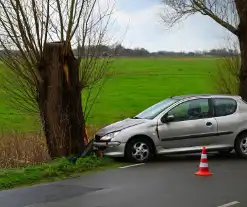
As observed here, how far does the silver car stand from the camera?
13.4m

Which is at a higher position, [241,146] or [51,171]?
[241,146]

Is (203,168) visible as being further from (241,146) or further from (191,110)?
(241,146)

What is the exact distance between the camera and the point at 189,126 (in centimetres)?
1373

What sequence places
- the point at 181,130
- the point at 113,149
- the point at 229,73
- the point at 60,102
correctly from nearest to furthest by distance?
the point at 113,149
the point at 181,130
the point at 60,102
the point at 229,73

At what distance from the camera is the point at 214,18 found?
21.8 m

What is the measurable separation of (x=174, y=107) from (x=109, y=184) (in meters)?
3.97

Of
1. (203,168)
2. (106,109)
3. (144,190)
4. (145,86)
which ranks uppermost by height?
(145,86)

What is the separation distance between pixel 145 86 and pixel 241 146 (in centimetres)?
5017

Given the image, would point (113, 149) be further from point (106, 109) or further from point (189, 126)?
point (106, 109)

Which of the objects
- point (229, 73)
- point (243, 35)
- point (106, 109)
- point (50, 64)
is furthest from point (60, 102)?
point (106, 109)

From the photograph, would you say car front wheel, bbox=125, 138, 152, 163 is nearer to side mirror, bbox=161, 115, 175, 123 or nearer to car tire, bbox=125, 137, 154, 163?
car tire, bbox=125, 137, 154, 163

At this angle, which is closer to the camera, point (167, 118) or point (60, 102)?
point (167, 118)

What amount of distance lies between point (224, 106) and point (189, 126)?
127 centimetres


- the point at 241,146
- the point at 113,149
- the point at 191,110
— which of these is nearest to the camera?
the point at 113,149
